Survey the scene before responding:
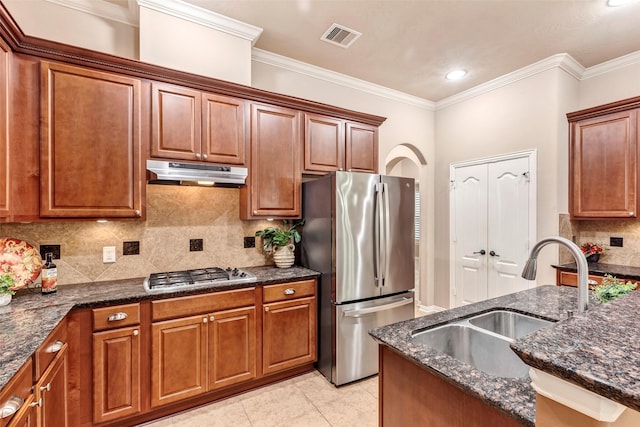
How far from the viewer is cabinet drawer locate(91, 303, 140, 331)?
1.91 metres

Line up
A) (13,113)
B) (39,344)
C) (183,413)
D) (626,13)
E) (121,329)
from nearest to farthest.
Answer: (39,344)
(13,113)
(121,329)
(183,413)
(626,13)

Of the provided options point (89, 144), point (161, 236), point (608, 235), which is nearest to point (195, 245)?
point (161, 236)

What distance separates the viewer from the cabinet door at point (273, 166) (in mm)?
2682

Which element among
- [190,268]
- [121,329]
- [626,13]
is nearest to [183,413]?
[121,329]

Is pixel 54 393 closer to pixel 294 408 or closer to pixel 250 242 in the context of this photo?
pixel 294 408

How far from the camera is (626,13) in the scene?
2.43m

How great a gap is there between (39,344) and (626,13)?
438 centimetres

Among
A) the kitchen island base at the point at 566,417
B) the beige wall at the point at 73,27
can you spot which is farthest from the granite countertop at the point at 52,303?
the beige wall at the point at 73,27

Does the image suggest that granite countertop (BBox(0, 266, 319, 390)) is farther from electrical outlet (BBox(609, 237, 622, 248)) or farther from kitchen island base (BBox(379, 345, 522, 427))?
electrical outlet (BBox(609, 237, 622, 248))

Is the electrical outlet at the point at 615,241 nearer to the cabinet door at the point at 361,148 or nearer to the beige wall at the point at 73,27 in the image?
the cabinet door at the point at 361,148

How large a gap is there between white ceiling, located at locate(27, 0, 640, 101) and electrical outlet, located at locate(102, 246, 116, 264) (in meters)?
1.89

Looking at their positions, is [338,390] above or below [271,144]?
below

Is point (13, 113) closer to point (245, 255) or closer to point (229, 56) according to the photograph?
point (229, 56)

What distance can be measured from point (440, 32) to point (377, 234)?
189 centimetres
